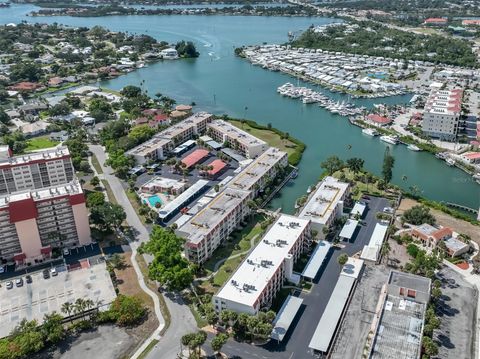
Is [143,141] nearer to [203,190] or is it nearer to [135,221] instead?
[203,190]

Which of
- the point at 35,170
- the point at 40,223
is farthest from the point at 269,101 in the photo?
the point at 40,223

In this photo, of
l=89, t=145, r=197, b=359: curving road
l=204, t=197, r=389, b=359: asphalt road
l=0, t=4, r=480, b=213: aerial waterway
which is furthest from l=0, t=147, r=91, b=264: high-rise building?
l=0, t=4, r=480, b=213: aerial waterway

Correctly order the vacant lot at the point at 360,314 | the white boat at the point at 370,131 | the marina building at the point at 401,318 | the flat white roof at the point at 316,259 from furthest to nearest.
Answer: the white boat at the point at 370,131
the flat white roof at the point at 316,259
the vacant lot at the point at 360,314
the marina building at the point at 401,318

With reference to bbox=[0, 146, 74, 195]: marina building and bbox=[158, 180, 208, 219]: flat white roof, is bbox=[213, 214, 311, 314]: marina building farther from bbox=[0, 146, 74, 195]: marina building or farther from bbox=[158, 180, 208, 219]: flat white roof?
bbox=[0, 146, 74, 195]: marina building

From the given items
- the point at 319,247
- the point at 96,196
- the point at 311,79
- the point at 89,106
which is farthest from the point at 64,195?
the point at 311,79

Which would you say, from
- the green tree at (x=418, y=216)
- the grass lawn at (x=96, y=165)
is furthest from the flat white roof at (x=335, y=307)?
the grass lawn at (x=96, y=165)

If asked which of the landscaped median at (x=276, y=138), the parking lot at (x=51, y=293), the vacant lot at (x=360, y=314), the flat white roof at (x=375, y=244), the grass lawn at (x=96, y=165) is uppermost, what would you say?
the flat white roof at (x=375, y=244)

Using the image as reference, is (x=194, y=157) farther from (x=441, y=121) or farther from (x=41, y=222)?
(x=441, y=121)

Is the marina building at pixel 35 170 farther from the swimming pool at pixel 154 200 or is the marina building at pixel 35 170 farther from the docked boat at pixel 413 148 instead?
the docked boat at pixel 413 148
